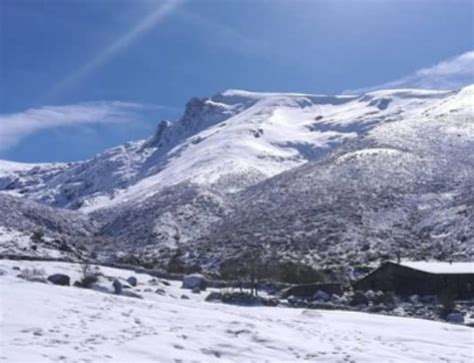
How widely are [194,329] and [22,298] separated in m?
5.35

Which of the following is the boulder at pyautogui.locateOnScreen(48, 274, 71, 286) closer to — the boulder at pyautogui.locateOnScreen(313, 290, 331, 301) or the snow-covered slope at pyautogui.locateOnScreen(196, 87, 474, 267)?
the boulder at pyautogui.locateOnScreen(313, 290, 331, 301)

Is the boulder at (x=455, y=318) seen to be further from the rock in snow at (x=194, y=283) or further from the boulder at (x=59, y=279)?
the boulder at (x=59, y=279)

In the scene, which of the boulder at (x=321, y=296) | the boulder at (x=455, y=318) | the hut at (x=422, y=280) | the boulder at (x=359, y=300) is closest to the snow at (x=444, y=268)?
the hut at (x=422, y=280)

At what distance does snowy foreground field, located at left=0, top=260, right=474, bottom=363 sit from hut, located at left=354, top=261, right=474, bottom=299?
83.3 ft

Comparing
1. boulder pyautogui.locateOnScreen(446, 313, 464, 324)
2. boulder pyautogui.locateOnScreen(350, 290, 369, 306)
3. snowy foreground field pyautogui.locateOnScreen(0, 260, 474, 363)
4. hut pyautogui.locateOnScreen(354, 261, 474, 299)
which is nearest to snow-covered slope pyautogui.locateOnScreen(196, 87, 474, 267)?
hut pyautogui.locateOnScreen(354, 261, 474, 299)

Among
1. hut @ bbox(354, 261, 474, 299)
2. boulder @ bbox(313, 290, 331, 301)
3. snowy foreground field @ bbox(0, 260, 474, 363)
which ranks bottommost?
snowy foreground field @ bbox(0, 260, 474, 363)

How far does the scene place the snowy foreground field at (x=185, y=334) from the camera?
17188mm

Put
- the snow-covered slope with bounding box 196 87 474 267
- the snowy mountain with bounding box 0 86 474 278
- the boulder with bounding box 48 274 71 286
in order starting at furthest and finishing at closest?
the snowy mountain with bounding box 0 86 474 278
the snow-covered slope with bounding box 196 87 474 267
the boulder with bounding box 48 274 71 286

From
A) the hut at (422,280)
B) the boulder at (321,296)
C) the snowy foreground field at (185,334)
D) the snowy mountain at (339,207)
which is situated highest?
the snowy mountain at (339,207)

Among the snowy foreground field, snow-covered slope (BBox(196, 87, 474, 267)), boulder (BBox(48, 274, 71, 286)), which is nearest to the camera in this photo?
the snowy foreground field

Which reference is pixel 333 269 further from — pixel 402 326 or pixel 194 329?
pixel 194 329

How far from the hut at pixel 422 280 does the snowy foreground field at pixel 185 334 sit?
83.3 ft

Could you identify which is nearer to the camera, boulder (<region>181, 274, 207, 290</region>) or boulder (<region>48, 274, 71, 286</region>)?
boulder (<region>48, 274, 71, 286</region>)

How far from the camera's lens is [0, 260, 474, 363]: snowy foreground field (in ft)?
56.4
